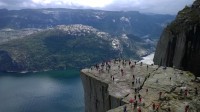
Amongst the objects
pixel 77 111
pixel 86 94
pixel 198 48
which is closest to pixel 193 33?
pixel 198 48

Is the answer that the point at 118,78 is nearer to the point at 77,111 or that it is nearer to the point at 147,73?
the point at 147,73

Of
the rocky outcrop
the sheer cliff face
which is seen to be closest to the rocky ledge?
the rocky outcrop

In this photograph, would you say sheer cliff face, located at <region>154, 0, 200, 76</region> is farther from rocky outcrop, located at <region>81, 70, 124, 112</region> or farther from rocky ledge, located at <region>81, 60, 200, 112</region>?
rocky outcrop, located at <region>81, 70, 124, 112</region>

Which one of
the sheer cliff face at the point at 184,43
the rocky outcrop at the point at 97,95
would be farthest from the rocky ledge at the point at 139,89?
the sheer cliff face at the point at 184,43

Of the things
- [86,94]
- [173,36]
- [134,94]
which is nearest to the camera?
[134,94]

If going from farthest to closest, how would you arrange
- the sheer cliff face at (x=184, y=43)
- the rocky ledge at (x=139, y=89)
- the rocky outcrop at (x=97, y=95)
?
the sheer cliff face at (x=184, y=43), the rocky outcrop at (x=97, y=95), the rocky ledge at (x=139, y=89)

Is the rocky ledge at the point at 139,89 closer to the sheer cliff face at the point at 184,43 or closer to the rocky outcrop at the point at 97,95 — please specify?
the rocky outcrop at the point at 97,95

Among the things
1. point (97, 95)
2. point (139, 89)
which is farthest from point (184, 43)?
point (139, 89)
